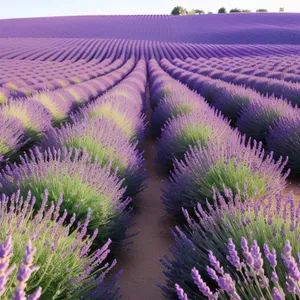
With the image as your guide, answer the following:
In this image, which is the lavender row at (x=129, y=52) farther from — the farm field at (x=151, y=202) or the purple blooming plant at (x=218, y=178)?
the purple blooming plant at (x=218, y=178)

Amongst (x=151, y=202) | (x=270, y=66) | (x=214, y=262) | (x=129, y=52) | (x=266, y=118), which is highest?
(x=214, y=262)

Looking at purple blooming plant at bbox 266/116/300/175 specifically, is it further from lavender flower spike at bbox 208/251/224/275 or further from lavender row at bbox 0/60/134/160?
lavender flower spike at bbox 208/251/224/275

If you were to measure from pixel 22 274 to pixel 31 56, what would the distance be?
91.8 feet

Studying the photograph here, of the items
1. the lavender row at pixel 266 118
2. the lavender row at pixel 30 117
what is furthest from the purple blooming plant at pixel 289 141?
the lavender row at pixel 30 117

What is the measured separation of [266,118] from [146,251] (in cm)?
353

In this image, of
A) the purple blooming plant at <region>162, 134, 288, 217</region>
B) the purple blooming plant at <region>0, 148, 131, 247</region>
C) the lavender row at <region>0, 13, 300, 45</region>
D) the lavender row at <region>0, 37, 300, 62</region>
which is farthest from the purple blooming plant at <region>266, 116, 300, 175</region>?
the lavender row at <region>0, 13, 300, 45</region>

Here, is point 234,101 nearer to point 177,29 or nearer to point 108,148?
point 108,148

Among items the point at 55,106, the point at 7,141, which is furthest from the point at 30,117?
the point at 55,106

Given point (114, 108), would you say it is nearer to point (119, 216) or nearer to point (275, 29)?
point (119, 216)

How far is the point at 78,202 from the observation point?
2.68 metres

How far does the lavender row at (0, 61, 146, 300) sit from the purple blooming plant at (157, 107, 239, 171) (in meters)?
0.58

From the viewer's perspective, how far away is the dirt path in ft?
8.12

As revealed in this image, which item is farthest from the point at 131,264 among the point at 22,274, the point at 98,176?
the point at 22,274

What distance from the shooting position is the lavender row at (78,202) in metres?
1.87
